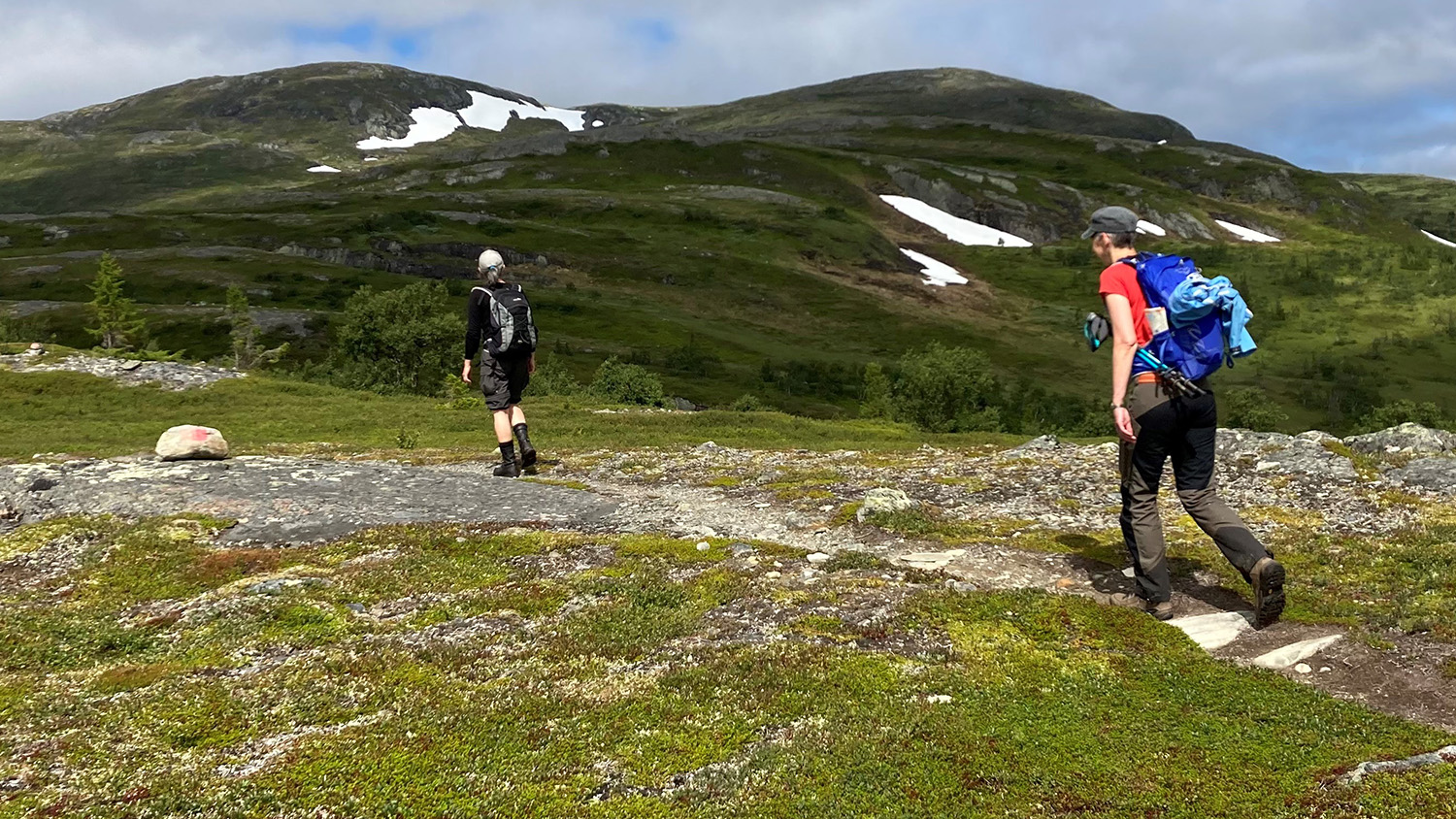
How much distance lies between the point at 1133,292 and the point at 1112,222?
106 centimetres

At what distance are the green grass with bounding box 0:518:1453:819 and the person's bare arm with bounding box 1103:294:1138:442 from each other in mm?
2802

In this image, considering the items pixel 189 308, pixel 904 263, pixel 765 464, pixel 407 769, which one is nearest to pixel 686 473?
pixel 765 464

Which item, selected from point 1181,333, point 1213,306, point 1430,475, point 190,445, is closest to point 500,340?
point 190,445

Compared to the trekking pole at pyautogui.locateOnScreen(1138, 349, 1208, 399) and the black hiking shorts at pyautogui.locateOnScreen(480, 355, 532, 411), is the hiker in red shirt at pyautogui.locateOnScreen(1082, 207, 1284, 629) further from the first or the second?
the black hiking shorts at pyautogui.locateOnScreen(480, 355, 532, 411)

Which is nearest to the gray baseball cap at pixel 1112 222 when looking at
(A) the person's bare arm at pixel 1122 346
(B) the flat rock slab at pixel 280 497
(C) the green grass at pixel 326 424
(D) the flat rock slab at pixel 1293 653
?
(A) the person's bare arm at pixel 1122 346

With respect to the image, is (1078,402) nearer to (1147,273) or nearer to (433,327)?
(433,327)

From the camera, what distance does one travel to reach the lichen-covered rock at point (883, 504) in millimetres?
17703

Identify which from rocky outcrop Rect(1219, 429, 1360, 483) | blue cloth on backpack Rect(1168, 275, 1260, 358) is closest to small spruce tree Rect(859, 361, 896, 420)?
rocky outcrop Rect(1219, 429, 1360, 483)

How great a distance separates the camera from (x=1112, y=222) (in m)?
11.2

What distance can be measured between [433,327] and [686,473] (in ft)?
177

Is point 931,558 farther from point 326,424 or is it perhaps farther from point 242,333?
point 242,333

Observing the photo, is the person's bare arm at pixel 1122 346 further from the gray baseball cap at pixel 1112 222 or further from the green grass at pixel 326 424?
the green grass at pixel 326 424

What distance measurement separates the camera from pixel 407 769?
7.73 metres

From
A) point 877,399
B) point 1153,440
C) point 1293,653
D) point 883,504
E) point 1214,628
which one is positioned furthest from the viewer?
point 877,399
